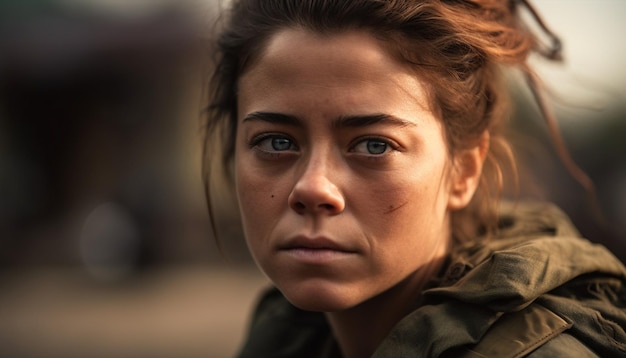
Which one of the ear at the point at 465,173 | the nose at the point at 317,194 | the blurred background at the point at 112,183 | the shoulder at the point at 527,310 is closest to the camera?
the shoulder at the point at 527,310

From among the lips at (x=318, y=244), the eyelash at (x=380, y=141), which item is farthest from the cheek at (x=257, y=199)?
the eyelash at (x=380, y=141)

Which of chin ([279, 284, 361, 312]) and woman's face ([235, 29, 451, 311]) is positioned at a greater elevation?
woman's face ([235, 29, 451, 311])

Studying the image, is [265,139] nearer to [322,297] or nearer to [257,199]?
[257,199]

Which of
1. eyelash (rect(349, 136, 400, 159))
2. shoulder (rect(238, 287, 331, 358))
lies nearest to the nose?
eyelash (rect(349, 136, 400, 159))

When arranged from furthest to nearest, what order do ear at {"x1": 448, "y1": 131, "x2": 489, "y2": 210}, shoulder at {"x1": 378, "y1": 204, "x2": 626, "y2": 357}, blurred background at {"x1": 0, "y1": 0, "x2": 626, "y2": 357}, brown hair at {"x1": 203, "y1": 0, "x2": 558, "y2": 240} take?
blurred background at {"x1": 0, "y1": 0, "x2": 626, "y2": 357} < ear at {"x1": 448, "y1": 131, "x2": 489, "y2": 210} < brown hair at {"x1": 203, "y1": 0, "x2": 558, "y2": 240} < shoulder at {"x1": 378, "y1": 204, "x2": 626, "y2": 357}

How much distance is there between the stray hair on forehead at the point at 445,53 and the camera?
1.94 metres

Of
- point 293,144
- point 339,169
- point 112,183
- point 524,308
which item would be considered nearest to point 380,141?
point 339,169

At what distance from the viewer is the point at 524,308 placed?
5.78 feet

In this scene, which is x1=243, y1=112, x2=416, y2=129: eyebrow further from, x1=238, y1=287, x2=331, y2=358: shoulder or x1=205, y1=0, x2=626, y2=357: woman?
x1=238, y1=287, x2=331, y2=358: shoulder

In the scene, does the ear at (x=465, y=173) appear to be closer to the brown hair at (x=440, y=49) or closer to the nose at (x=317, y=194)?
the brown hair at (x=440, y=49)

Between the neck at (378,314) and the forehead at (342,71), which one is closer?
the forehead at (342,71)

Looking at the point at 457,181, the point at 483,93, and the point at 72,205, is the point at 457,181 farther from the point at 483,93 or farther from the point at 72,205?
the point at 72,205

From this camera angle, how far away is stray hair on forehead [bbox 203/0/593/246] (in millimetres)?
1938

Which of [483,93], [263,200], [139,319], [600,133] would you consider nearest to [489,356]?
[263,200]
